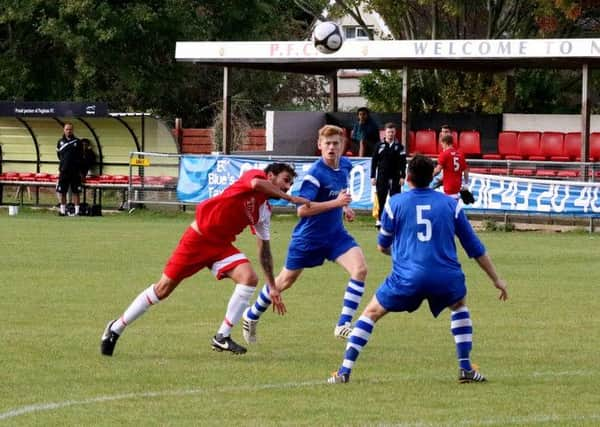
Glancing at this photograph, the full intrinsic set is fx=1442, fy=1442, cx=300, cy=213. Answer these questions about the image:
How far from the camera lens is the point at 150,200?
3134 cm

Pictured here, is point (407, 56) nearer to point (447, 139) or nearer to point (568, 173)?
point (568, 173)

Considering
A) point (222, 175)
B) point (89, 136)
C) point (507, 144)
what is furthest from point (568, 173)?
point (89, 136)

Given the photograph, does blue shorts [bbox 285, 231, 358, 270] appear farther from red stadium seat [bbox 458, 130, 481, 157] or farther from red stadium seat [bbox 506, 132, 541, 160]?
red stadium seat [bbox 458, 130, 481, 157]

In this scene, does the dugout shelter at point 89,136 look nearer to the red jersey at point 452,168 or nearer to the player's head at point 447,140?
the red jersey at point 452,168

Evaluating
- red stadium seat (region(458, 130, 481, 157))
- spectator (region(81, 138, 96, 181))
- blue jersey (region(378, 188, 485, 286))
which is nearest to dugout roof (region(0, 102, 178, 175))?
spectator (region(81, 138, 96, 181))

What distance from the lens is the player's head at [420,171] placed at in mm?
9289

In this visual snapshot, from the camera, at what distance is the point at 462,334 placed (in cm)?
945

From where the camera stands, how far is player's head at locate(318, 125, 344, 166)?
453 inches

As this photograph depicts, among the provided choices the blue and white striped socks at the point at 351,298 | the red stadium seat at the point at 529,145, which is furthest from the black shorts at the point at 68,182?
the blue and white striped socks at the point at 351,298

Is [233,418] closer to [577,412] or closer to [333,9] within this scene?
[577,412]

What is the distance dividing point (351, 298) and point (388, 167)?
1288 centimetres

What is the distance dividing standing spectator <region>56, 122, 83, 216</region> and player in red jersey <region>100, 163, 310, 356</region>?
19.7 m

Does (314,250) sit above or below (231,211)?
below

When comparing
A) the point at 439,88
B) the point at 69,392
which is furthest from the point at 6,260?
the point at 439,88
